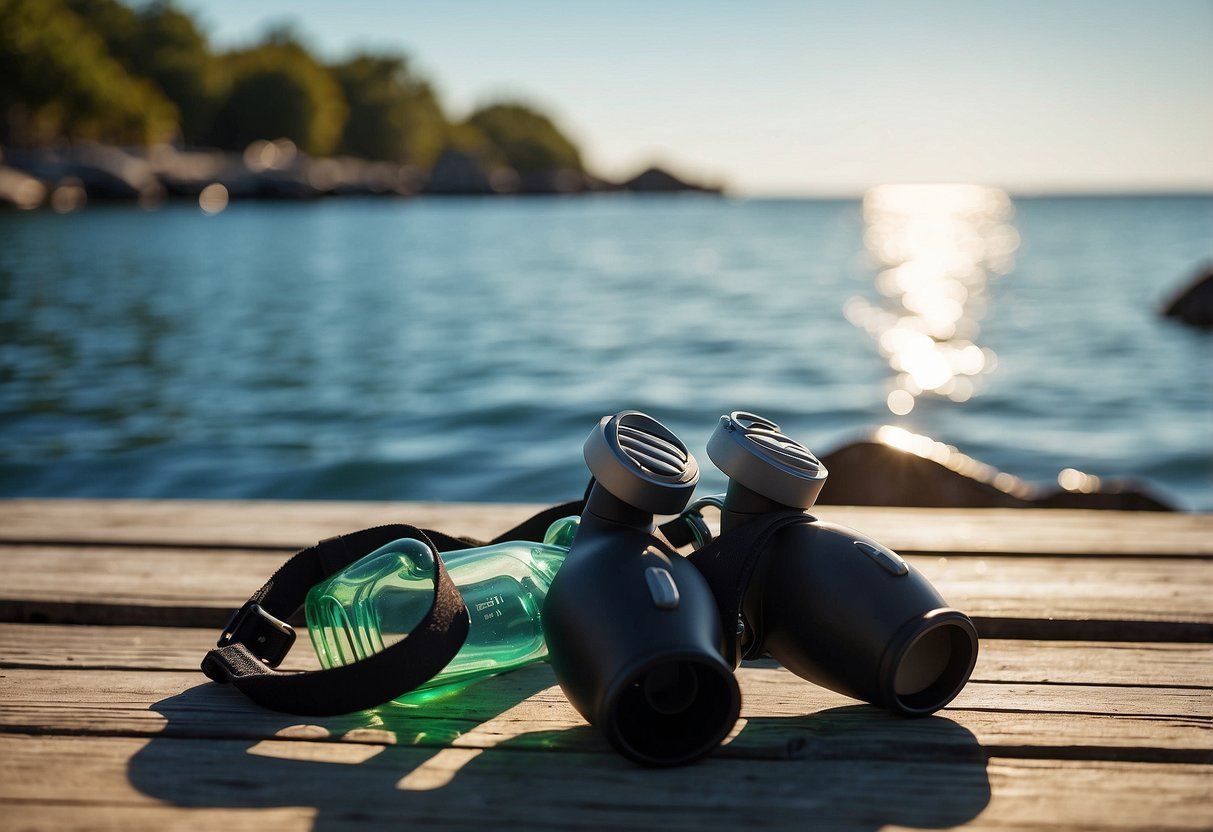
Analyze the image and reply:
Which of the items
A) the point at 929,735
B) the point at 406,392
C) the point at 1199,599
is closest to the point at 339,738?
the point at 929,735

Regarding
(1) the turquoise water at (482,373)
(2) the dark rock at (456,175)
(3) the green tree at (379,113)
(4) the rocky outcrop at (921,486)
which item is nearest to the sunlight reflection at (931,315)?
(1) the turquoise water at (482,373)

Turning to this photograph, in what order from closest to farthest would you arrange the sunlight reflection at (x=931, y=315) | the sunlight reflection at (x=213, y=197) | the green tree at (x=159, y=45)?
the sunlight reflection at (x=931, y=315)
the sunlight reflection at (x=213, y=197)
the green tree at (x=159, y=45)

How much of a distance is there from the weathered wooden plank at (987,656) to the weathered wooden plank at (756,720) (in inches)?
2.3

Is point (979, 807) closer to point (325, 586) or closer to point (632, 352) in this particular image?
point (325, 586)

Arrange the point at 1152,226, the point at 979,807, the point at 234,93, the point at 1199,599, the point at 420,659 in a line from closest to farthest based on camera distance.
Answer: the point at 979,807 → the point at 420,659 → the point at 1199,599 → the point at 1152,226 → the point at 234,93

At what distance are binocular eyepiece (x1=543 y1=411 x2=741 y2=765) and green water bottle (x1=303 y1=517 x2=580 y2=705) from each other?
17 centimetres

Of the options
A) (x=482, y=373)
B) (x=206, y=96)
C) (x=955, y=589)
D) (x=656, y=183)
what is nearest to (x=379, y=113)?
(x=206, y=96)

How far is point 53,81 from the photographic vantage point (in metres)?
53.8

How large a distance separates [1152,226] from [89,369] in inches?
3065

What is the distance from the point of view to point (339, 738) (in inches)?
61.2

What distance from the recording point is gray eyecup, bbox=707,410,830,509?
5.10 ft

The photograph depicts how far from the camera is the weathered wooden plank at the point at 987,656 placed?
1.85 metres

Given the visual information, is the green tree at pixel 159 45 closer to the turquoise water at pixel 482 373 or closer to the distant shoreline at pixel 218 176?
the distant shoreline at pixel 218 176

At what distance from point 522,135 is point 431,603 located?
13821 cm
